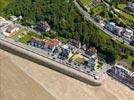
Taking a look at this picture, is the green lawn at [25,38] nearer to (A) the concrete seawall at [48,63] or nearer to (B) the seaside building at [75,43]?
(A) the concrete seawall at [48,63]

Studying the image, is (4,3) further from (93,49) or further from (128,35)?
(128,35)

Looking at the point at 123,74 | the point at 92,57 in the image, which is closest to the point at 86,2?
the point at 92,57

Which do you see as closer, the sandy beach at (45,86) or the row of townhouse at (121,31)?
the sandy beach at (45,86)

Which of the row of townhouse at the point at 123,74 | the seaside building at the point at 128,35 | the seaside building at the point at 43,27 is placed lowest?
the row of townhouse at the point at 123,74

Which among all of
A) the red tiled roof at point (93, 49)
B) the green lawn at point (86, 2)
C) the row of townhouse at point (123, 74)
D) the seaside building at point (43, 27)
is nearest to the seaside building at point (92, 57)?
the red tiled roof at point (93, 49)

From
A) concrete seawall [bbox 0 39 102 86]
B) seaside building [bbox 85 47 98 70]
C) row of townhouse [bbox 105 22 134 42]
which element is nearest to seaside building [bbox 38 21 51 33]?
concrete seawall [bbox 0 39 102 86]

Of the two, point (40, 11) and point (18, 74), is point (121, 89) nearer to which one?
point (18, 74)

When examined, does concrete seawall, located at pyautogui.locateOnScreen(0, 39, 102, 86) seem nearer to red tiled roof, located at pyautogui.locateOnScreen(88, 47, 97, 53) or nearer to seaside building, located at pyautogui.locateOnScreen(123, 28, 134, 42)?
red tiled roof, located at pyautogui.locateOnScreen(88, 47, 97, 53)
